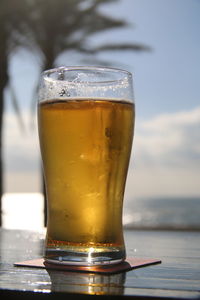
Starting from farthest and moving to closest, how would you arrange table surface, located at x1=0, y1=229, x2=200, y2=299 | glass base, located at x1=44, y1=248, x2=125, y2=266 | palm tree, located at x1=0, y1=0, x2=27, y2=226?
palm tree, located at x1=0, y1=0, x2=27, y2=226 → glass base, located at x1=44, y1=248, x2=125, y2=266 → table surface, located at x1=0, y1=229, x2=200, y2=299

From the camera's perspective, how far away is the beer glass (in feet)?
4.35

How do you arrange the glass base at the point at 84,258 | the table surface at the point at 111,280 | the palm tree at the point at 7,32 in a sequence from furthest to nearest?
the palm tree at the point at 7,32, the glass base at the point at 84,258, the table surface at the point at 111,280

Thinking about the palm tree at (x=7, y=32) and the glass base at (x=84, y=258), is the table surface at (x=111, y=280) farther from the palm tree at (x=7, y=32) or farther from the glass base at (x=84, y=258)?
the palm tree at (x=7, y=32)

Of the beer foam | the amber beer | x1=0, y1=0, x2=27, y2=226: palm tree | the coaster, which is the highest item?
x1=0, y1=0, x2=27, y2=226: palm tree

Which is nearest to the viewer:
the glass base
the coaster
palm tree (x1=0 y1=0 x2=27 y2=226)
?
the coaster

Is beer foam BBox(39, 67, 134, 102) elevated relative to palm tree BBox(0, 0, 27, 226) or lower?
lower

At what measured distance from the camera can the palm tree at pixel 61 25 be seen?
11.1m

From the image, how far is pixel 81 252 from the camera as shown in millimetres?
1288

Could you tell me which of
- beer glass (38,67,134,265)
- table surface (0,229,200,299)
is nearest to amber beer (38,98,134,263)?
beer glass (38,67,134,265)

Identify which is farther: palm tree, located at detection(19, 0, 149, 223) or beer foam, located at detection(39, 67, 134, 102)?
palm tree, located at detection(19, 0, 149, 223)

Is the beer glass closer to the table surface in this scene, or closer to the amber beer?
the amber beer

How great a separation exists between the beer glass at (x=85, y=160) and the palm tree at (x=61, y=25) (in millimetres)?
9825

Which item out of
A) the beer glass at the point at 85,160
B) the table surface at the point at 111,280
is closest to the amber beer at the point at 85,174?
the beer glass at the point at 85,160

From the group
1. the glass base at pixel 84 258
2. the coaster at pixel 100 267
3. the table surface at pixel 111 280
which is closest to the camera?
the table surface at pixel 111 280
